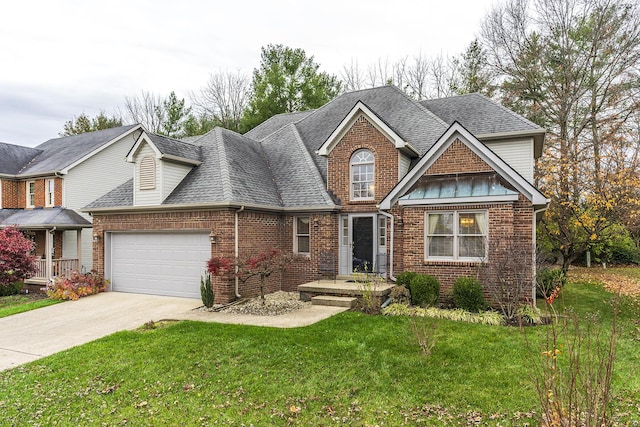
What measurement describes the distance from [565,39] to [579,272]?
1317 cm

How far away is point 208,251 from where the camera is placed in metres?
13.0

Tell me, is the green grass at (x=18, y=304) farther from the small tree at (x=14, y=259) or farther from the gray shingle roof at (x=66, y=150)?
the gray shingle roof at (x=66, y=150)

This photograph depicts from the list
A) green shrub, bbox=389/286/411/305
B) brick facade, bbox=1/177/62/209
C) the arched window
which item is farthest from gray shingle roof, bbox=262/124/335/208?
brick facade, bbox=1/177/62/209

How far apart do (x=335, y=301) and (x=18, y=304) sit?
1159cm

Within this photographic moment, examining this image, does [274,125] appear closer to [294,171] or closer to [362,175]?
[294,171]

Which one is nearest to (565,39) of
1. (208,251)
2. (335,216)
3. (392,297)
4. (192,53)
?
(335,216)

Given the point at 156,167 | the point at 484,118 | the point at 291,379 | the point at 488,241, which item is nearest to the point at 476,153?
the point at 488,241

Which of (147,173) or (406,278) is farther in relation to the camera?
(147,173)

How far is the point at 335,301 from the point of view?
38.5 ft

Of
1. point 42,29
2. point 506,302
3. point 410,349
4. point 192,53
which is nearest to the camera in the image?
point 410,349

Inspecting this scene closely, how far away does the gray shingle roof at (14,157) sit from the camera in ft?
69.0

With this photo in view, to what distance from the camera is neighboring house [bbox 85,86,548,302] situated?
1169 centimetres

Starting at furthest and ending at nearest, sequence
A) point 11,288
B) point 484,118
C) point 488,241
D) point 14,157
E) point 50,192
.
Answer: point 14,157, point 50,192, point 11,288, point 484,118, point 488,241

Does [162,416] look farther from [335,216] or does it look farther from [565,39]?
[565,39]
